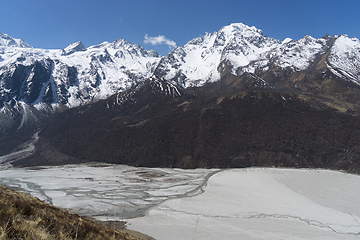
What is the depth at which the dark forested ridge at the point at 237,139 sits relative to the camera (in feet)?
342

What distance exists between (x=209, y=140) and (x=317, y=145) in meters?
54.0

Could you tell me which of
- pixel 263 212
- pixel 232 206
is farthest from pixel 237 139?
pixel 263 212

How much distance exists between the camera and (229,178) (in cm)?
7250

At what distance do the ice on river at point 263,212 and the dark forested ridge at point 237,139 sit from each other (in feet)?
129

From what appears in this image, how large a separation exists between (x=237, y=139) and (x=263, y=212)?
271ft

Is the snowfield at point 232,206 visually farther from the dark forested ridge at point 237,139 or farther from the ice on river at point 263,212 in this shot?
the dark forested ridge at point 237,139

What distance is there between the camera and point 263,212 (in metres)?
38.0

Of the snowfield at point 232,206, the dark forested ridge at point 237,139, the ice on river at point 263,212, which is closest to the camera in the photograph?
the ice on river at point 263,212

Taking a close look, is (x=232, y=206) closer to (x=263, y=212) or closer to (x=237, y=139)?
(x=263, y=212)

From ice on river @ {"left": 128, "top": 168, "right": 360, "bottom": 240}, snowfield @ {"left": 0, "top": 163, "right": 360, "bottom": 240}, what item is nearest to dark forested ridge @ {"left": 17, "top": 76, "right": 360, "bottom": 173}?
snowfield @ {"left": 0, "top": 163, "right": 360, "bottom": 240}

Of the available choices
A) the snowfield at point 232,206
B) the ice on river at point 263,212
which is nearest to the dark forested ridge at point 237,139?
the snowfield at point 232,206

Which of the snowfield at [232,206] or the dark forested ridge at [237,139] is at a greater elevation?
the dark forested ridge at [237,139]

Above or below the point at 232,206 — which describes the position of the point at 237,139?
above

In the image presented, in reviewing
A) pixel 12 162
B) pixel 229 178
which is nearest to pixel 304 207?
pixel 229 178
